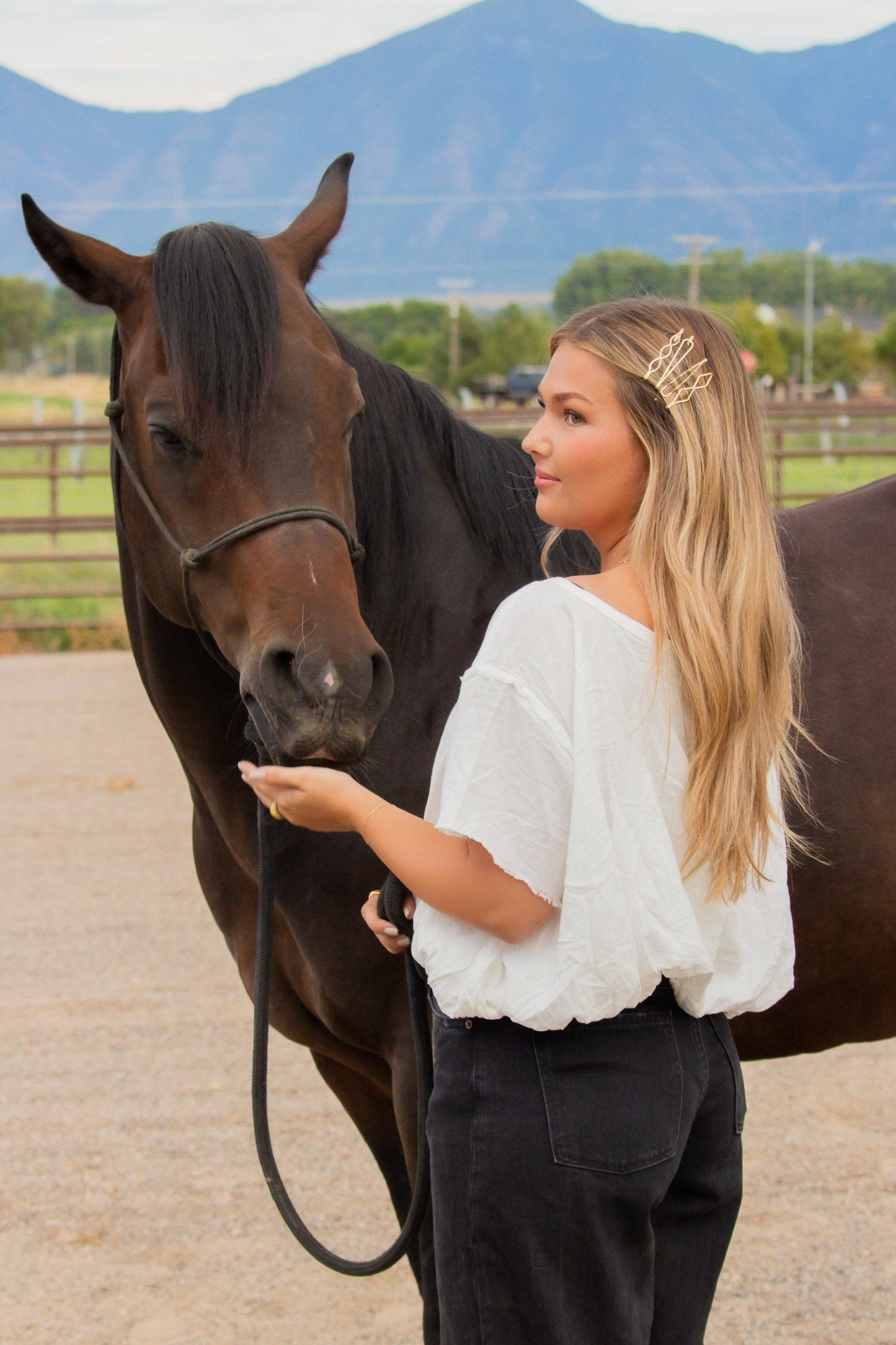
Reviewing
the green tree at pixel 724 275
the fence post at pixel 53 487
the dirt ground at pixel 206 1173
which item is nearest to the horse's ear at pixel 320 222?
the dirt ground at pixel 206 1173

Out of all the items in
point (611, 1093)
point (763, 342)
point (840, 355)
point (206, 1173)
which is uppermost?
point (840, 355)

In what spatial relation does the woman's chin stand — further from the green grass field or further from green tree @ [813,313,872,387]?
green tree @ [813,313,872,387]

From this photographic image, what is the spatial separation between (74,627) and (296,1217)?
29.0 ft

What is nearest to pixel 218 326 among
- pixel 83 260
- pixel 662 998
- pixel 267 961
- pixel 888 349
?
pixel 83 260

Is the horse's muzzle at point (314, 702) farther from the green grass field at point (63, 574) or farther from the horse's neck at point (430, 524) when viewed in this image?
the green grass field at point (63, 574)

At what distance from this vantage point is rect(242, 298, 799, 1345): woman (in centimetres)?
118

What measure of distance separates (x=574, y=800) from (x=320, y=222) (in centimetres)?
126

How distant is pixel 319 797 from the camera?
128 centimetres

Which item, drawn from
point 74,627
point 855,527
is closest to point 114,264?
point 855,527

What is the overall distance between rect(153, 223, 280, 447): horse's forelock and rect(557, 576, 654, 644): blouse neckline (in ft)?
2.18

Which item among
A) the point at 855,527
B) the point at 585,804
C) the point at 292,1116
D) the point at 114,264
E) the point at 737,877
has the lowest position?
the point at 292,1116

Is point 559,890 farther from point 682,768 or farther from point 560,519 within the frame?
point 560,519

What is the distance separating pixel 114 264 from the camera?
1.84 meters

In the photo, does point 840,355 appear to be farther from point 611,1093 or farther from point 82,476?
point 611,1093
